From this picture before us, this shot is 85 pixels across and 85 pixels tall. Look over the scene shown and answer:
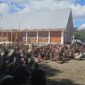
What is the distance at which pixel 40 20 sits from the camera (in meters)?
40.5

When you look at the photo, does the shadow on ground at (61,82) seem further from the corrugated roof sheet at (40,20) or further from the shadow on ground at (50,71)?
the corrugated roof sheet at (40,20)

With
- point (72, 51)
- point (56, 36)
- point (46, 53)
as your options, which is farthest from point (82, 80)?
point (56, 36)

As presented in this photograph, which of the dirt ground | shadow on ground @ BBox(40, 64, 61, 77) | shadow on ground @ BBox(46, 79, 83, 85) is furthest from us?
shadow on ground @ BBox(40, 64, 61, 77)

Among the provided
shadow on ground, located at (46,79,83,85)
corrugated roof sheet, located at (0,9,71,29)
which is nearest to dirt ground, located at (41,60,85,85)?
shadow on ground, located at (46,79,83,85)

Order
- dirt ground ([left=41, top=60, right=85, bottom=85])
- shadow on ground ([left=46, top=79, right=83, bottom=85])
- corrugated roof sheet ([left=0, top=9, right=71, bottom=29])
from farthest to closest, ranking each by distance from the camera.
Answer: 1. corrugated roof sheet ([left=0, top=9, right=71, bottom=29])
2. dirt ground ([left=41, top=60, right=85, bottom=85])
3. shadow on ground ([left=46, top=79, right=83, bottom=85])

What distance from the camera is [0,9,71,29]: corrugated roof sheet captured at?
3847 cm

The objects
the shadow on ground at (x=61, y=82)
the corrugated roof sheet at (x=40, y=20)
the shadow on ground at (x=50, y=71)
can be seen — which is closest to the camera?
the shadow on ground at (x=61, y=82)

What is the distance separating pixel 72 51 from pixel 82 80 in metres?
8.75

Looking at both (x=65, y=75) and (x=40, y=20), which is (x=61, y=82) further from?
(x=40, y=20)

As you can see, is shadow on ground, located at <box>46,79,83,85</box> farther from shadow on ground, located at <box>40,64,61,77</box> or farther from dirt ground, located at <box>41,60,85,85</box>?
shadow on ground, located at <box>40,64,61,77</box>

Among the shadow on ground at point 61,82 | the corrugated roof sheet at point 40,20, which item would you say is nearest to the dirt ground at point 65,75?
the shadow on ground at point 61,82

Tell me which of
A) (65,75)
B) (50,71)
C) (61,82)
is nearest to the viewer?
(61,82)

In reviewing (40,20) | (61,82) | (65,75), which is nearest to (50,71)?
(65,75)

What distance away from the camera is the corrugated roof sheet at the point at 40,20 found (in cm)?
3847
